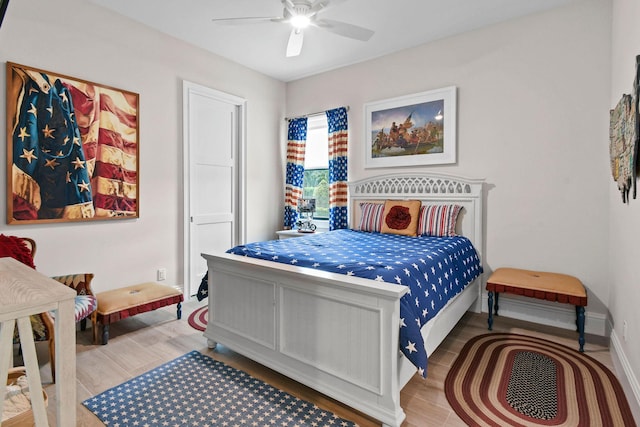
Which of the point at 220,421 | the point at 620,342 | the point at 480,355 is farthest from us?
the point at 480,355

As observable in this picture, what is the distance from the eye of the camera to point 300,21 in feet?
9.26

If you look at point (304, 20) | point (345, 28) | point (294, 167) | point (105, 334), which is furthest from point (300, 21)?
point (105, 334)

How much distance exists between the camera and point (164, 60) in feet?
11.8

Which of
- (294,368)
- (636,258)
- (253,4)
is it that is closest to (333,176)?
(253,4)

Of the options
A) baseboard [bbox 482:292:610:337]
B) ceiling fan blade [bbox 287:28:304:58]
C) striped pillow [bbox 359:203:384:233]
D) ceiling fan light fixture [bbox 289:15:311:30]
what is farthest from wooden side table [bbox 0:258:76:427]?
baseboard [bbox 482:292:610:337]

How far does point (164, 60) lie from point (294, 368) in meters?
3.34

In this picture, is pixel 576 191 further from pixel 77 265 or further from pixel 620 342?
pixel 77 265

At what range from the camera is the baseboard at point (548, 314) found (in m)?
2.95

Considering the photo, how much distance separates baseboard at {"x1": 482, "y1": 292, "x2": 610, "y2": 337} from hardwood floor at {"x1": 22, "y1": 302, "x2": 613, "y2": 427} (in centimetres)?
9

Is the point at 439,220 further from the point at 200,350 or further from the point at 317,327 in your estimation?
the point at 200,350

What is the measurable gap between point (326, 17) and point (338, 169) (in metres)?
1.82

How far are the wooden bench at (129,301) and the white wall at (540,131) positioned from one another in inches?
122

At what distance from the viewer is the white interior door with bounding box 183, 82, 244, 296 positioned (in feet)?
12.8

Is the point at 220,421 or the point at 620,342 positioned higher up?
the point at 620,342
